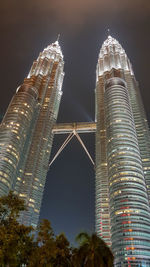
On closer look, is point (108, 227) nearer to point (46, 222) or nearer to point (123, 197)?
point (123, 197)

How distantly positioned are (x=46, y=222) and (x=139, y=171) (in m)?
99.8

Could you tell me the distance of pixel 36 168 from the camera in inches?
5605

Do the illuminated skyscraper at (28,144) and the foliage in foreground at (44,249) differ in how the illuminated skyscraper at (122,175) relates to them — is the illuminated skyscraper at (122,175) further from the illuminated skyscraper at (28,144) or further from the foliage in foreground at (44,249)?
the foliage in foreground at (44,249)

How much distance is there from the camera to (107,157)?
131 meters

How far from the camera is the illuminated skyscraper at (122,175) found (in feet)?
316

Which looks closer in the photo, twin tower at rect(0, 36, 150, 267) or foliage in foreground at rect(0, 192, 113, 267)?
foliage in foreground at rect(0, 192, 113, 267)

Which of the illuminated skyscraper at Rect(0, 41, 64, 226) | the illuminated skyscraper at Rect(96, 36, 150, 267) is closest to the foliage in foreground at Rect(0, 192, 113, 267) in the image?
the illuminated skyscraper at Rect(96, 36, 150, 267)

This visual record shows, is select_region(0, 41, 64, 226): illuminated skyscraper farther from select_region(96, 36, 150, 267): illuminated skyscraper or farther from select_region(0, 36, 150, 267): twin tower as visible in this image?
select_region(96, 36, 150, 267): illuminated skyscraper

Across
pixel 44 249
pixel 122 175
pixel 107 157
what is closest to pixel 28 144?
pixel 107 157

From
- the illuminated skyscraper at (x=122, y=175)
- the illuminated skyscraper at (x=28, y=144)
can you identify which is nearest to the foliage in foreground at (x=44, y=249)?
the illuminated skyscraper at (x=122, y=175)

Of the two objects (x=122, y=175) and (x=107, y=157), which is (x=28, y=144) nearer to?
(x=107, y=157)

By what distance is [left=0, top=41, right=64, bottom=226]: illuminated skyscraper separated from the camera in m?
124

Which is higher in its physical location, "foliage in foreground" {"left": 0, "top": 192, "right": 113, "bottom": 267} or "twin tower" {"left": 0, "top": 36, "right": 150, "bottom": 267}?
"twin tower" {"left": 0, "top": 36, "right": 150, "bottom": 267}

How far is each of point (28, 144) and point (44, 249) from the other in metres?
128
